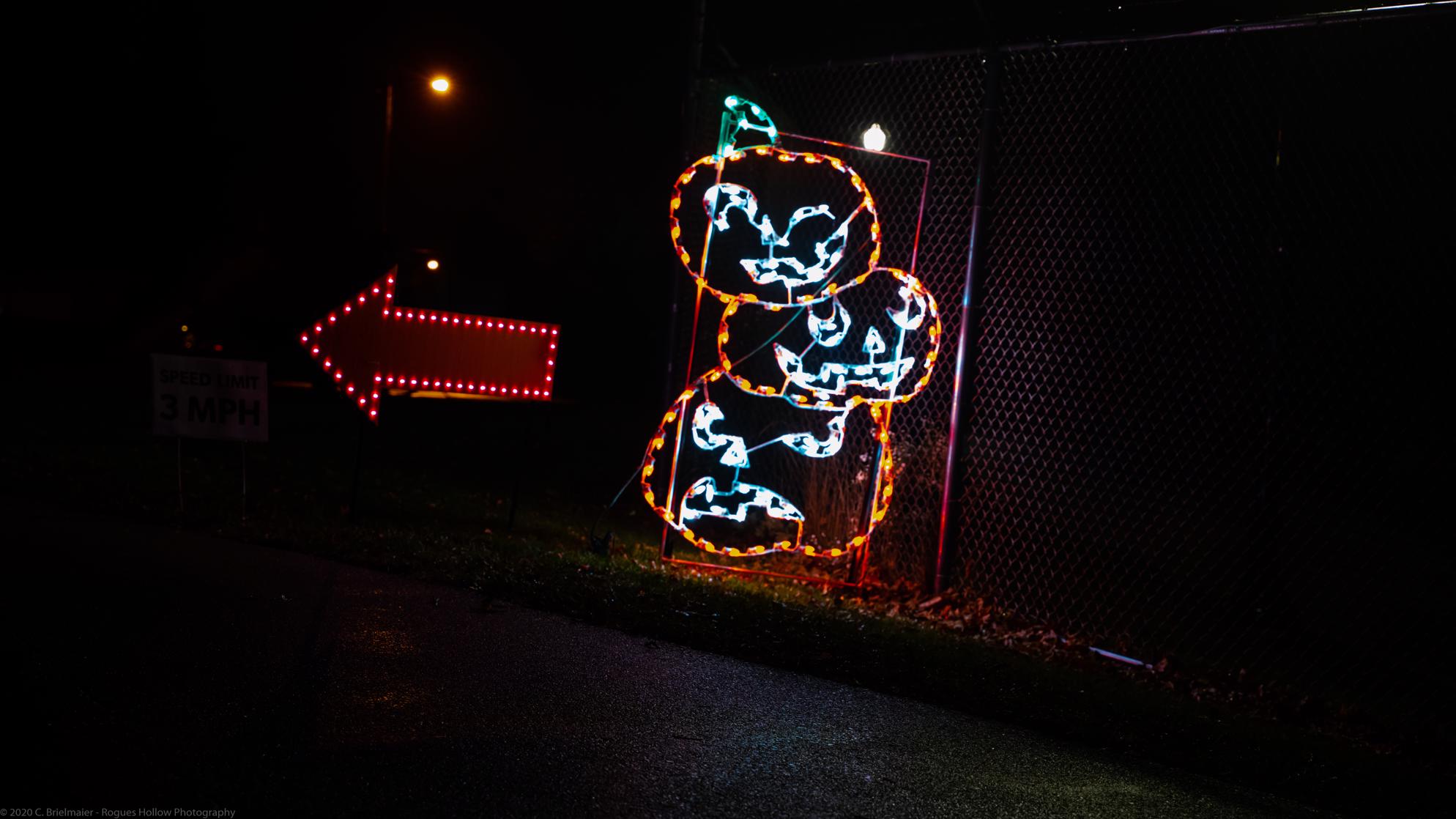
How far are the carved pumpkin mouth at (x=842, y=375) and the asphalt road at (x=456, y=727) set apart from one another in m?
2.50

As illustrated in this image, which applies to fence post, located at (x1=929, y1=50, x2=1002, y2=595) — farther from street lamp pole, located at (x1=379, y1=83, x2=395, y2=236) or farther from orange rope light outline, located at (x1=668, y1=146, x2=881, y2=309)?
street lamp pole, located at (x1=379, y1=83, x2=395, y2=236)

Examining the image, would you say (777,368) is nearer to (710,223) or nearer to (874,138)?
(710,223)

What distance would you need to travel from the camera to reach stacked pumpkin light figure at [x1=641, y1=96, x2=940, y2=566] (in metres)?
7.43

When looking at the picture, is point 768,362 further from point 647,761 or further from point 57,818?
point 57,818

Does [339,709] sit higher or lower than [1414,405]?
lower

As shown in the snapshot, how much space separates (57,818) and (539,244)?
26063 millimetres

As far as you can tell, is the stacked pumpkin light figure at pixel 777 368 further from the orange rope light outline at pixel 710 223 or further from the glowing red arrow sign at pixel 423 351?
the glowing red arrow sign at pixel 423 351

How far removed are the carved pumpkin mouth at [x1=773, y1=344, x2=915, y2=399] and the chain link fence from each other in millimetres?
446

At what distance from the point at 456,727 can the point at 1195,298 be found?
25.2 ft

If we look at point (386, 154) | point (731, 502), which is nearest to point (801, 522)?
point (731, 502)

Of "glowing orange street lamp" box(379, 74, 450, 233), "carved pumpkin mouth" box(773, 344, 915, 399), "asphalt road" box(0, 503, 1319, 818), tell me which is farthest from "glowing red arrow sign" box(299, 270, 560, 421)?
"glowing orange street lamp" box(379, 74, 450, 233)

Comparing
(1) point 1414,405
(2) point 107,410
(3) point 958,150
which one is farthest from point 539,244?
(1) point 1414,405

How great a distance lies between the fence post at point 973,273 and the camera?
23.7 ft

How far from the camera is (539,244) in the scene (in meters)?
28.5
